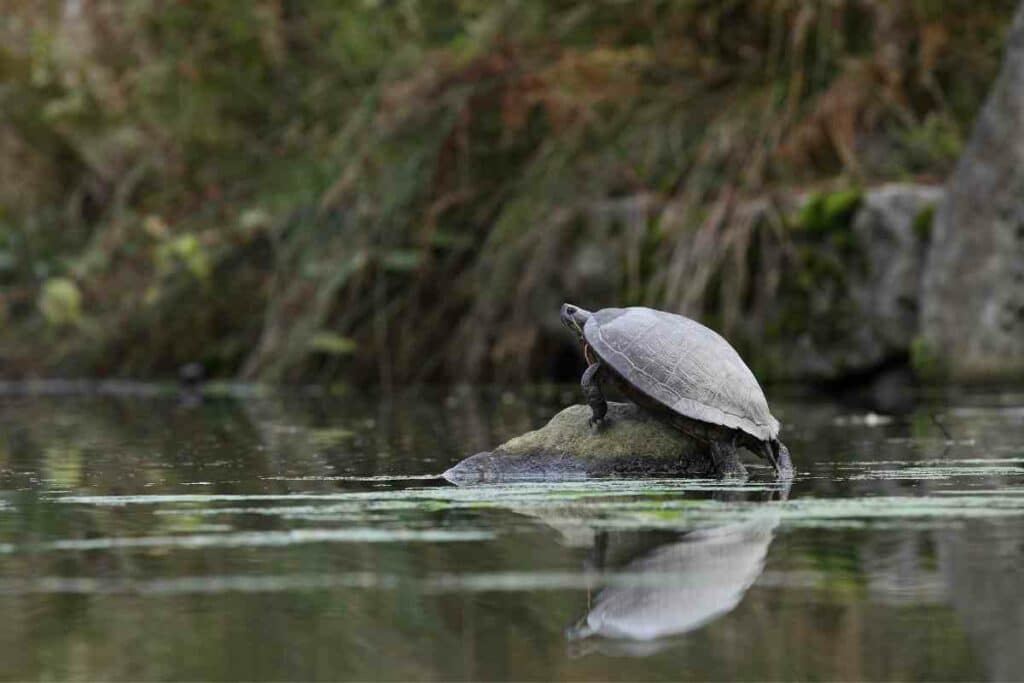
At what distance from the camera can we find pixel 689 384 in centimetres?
624

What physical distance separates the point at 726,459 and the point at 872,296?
7793 mm

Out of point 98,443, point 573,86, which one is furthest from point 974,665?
point 573,86

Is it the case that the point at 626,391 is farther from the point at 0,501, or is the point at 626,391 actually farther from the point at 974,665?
the point at 974,665

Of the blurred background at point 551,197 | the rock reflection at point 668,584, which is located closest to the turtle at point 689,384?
the rock reflection at point 668,584

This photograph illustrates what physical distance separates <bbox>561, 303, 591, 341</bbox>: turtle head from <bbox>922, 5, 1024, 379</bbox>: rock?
6257mm

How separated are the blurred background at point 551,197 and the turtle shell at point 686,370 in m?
6.64

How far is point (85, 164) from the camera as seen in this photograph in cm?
2341

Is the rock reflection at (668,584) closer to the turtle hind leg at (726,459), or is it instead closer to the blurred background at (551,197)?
the turtle hind leg at (726,459)

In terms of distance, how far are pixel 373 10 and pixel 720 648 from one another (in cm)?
1597

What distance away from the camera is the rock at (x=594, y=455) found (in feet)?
20.7

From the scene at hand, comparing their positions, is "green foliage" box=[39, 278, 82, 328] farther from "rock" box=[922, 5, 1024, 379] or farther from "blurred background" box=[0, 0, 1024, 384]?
"rock" box=[922, 5, 1024, 379]

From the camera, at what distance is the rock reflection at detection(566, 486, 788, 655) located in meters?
3.27

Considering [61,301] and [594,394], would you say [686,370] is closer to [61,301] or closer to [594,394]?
[594,394]

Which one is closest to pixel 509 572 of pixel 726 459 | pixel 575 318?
pixel 726 459
